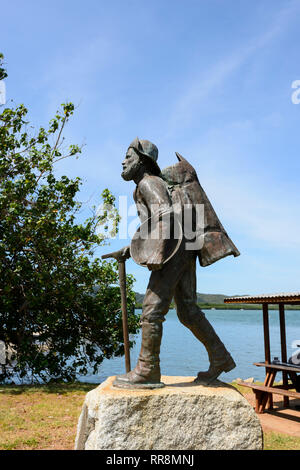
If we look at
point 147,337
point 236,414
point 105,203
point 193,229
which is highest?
point 105,203

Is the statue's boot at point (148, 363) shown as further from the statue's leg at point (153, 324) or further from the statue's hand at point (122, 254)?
the statue's hand at point (122, 254)

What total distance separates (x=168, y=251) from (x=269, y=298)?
4.74 meters

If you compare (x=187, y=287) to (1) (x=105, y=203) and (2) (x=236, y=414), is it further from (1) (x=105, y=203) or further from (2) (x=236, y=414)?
(1) (x=105, y=203)

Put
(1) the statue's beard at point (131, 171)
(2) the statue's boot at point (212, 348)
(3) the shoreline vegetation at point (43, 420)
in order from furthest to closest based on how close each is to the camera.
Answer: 1. (3) the shoreline vegetation at point (43, 420)
2. (1) the statue's beard at point (131, 171)
3. (2) the statue's boot at point (212, 348)

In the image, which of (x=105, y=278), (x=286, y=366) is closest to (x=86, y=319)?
(x=105, y=278)

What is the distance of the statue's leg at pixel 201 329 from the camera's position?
3.79 metres

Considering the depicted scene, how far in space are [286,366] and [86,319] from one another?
4.67 meters

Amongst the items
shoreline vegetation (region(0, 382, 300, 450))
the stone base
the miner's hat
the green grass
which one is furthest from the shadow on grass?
the miner's hat

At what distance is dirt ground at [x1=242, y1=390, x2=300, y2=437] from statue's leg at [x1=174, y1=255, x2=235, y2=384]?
11.4 feet

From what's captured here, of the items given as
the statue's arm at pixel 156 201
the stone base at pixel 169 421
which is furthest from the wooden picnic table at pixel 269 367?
the statue's arm at pixel 156 201

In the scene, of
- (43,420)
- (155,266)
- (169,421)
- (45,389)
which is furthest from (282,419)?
(155,266)

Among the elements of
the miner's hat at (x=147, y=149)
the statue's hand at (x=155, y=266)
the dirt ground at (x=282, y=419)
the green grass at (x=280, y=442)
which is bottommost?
the dirt ground at (x=282, y=419)

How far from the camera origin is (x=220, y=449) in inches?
134

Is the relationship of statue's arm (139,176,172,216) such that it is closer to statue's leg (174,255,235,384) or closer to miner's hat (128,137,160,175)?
miner's hat (128,137,160,175)
